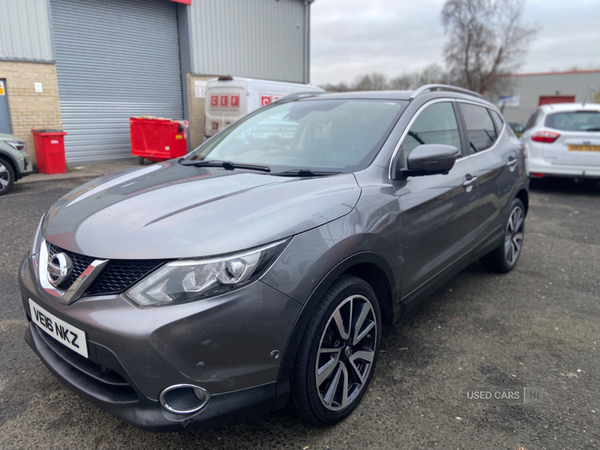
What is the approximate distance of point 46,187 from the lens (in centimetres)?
846

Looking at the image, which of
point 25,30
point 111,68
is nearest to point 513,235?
point 25,30

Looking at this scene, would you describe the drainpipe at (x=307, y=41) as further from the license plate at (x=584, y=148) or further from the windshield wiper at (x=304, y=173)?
the windshield wiper at (x=304, y=173)

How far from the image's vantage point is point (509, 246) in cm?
434

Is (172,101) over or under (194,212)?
over

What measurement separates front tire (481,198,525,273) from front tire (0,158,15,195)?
737 centimetres

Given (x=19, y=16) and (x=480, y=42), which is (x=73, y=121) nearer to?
(x=19, y=16)

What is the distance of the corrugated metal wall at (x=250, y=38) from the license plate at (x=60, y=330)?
1311cm

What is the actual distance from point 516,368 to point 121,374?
7.58ft

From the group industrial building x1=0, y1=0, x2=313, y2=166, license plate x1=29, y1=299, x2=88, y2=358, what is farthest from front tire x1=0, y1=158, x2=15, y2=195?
license plate x1=29, y1=299, x2=88, y2=358

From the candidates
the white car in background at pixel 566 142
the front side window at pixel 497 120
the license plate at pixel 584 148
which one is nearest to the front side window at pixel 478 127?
the front side window at pixel 497 120

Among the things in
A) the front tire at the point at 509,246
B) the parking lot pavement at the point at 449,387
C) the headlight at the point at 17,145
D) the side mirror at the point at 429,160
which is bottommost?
the parking lot pavement at the point at 449,387

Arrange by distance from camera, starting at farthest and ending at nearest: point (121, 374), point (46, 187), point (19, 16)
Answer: point (19, 16) → point (46, 187) → point (121, 374)

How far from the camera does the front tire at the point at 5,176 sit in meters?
7.39

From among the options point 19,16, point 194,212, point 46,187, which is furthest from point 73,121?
point 194,212
